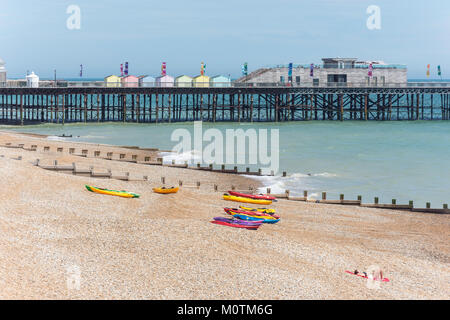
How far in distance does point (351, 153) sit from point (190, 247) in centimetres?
3400

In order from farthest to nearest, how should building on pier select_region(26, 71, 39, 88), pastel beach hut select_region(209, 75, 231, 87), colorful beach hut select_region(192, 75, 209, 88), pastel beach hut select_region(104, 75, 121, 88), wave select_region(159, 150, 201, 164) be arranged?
pastel beach hut select_region(209, 75, 231, 87) → colorful beach hut select_region(192, 75, 209, 88) → pastel beach hut select_region(104, 75, 121, 88) → building on pier select_region(26, 71, 39, 88) → wave select_region(159, 150, 201, 164)

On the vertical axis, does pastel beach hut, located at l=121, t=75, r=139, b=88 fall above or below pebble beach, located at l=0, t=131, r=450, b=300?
above

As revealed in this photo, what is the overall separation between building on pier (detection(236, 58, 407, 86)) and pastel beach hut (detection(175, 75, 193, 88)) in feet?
27.2

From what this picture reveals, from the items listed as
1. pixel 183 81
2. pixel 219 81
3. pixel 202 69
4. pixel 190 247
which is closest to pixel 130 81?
pixel 183 81

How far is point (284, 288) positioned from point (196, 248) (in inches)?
135

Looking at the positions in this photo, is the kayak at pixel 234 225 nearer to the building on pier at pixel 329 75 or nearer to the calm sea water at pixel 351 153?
the calm sea water at pixel 351 153

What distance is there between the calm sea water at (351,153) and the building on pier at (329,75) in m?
4.97

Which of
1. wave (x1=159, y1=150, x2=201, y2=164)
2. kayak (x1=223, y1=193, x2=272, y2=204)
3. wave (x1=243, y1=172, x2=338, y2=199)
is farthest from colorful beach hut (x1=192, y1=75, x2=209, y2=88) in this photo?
kayak (x1=223, y1=193, x2=272, y2=204)

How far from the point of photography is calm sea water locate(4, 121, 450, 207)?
3391 cm

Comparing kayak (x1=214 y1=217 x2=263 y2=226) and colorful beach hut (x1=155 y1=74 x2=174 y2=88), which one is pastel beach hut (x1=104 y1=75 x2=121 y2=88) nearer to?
colorful beach hut (x1=155 y1=74 x2=174 y2=88)

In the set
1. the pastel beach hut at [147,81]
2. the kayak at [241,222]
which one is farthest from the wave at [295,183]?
the pastel beach hut at [147,81]

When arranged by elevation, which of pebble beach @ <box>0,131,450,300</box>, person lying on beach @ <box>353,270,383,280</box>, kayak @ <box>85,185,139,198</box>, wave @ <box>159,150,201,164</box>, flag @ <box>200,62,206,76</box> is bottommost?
person lying on beach @ <box>353,270,383,280</box>

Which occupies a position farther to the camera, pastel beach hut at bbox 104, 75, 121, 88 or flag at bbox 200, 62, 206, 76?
flag at bbox 200, 62, 206, 76
